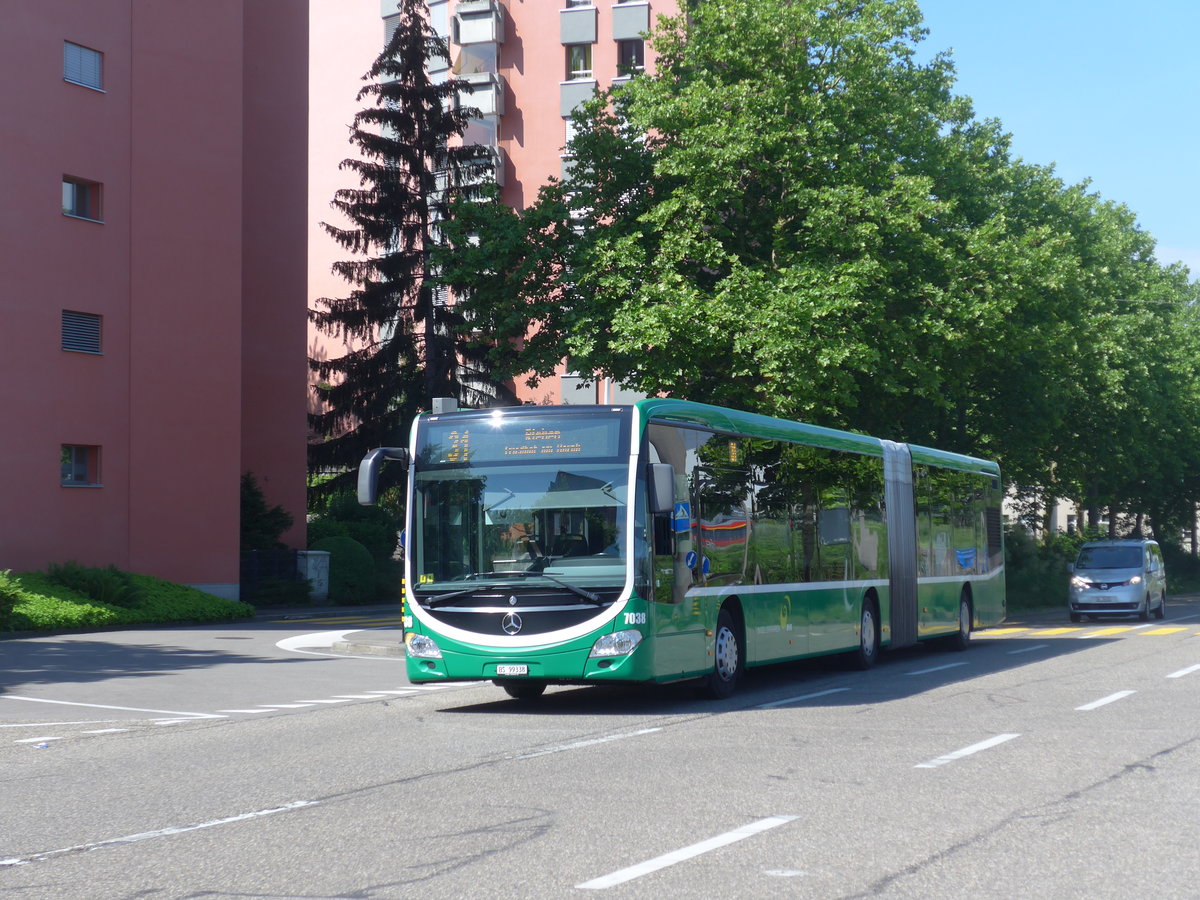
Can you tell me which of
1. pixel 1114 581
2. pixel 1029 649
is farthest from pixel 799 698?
pixel 1114 581

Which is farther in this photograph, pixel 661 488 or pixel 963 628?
pixel 963 628

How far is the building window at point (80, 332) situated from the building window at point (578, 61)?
27.4 meters

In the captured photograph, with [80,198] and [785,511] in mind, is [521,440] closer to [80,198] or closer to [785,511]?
[785,511]

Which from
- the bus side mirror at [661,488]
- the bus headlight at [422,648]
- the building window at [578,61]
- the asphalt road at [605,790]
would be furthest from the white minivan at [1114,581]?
the building window at [578,61]

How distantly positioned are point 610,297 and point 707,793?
20.5m

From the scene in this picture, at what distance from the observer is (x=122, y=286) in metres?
32.6

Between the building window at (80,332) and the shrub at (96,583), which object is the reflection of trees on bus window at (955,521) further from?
the building window at (80,332)

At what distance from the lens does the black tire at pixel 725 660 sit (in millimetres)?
14742

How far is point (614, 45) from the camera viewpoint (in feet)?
177

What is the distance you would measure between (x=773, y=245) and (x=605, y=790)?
21875mm

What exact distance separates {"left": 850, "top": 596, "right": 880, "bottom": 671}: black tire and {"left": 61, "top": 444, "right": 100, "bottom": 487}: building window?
19.0 metres

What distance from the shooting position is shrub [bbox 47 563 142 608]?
28.6m

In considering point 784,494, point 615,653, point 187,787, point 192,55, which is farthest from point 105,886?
point 192,55

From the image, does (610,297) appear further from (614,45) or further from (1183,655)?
(614,45)
